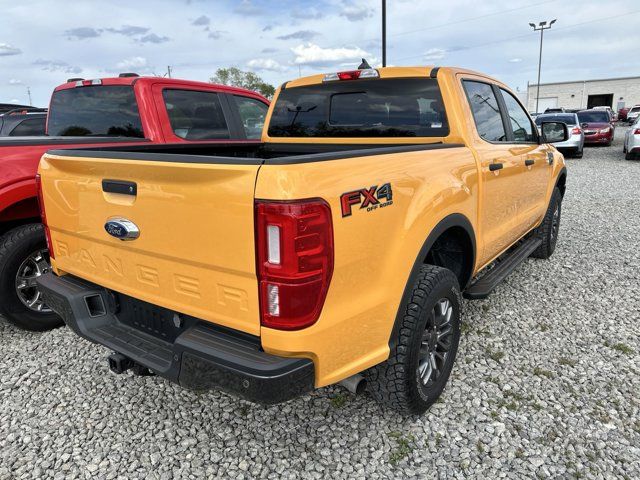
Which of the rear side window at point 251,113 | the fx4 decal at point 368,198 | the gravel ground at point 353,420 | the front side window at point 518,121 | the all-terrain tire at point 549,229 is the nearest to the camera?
the fx4 decal at point 368,198

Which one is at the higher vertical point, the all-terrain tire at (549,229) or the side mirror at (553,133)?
the side mirror at (553,133)

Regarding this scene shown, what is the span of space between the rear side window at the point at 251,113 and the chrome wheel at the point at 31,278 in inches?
98.6

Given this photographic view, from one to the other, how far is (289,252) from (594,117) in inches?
851

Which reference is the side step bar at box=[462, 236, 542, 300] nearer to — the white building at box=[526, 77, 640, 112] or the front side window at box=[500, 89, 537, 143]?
the front side window at box=[500, 89, 537, 143]

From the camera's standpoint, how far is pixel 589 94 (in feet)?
219

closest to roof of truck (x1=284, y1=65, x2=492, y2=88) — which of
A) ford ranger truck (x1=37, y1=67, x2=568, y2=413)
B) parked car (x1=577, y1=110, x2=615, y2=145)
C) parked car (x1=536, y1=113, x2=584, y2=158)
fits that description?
ford ranger truck (x1=37, y1=67, x2=568, y2=413)

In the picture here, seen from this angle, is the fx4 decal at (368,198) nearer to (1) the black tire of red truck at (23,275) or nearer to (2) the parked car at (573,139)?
(1) the black tire of red truck at (23,275)

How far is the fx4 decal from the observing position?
185 cm

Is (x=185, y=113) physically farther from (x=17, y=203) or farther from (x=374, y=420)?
(x=374, y=420)

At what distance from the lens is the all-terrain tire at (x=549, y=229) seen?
5070mm

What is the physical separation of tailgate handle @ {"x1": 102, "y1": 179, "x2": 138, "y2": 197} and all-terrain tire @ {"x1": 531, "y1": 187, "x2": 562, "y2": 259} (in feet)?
14.1

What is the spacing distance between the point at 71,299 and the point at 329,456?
5.02 feet

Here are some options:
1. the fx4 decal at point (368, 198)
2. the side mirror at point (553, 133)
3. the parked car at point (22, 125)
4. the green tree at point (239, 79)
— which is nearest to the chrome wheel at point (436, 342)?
the fx4 decal at point (368, 198)

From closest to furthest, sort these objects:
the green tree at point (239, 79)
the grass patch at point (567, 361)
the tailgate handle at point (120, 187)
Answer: the tailgate handle at point (120, 187) → the grass patch at point (567, 361) → the green tree at point (239, 79)
